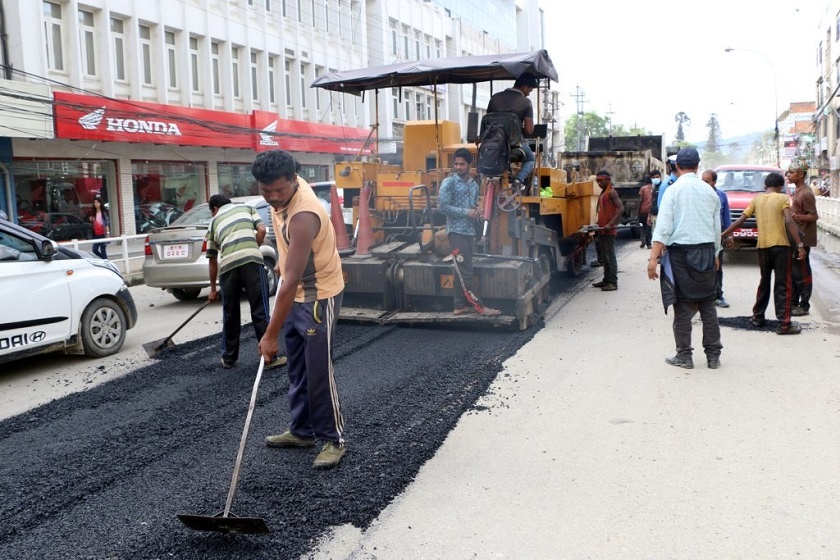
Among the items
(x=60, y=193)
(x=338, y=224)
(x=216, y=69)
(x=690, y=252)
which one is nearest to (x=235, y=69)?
(x=216, y=69)

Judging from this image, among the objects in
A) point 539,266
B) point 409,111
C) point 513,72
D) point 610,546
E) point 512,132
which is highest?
point 409,111

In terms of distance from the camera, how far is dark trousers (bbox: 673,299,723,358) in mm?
7049

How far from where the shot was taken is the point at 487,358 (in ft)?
24.7

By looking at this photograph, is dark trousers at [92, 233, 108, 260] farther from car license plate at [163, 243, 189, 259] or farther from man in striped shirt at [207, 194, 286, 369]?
man in striped shirt at [207, 194, 286, 369]

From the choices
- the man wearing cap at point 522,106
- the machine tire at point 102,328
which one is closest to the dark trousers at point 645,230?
the man wearing cap at point 522,106

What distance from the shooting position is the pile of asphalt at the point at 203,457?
3887 mm

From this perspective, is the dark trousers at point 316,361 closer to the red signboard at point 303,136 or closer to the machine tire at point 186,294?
the machine tire at point 186,294

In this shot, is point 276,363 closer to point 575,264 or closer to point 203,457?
point 203,457

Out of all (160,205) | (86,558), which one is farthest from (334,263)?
(160,205)

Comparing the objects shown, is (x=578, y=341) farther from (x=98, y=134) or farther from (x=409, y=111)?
(x=409, y=111)

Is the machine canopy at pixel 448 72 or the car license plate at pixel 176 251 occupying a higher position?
the machine canopy at pixel 448 72

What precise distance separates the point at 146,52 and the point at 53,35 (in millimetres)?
3752

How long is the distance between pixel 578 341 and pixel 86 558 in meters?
5.70

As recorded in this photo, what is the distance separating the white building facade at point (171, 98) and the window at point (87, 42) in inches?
1.1
